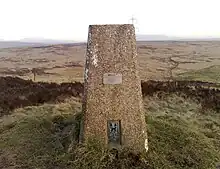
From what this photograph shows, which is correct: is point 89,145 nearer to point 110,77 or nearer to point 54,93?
point 110,77

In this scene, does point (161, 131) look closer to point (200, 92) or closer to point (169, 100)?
point (169, 100)

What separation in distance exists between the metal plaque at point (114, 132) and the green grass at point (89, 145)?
16.5 inches

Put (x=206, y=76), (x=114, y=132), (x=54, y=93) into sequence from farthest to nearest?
(x=206, y=76), (x=54, y=93), (x=114, y=132)

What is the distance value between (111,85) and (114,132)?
1316 millimetres

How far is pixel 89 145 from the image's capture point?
10172 millimetres

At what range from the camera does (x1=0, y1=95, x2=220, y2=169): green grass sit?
10.1 m

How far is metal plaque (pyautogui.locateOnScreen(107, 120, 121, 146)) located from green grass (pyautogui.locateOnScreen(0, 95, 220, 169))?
0.42 m

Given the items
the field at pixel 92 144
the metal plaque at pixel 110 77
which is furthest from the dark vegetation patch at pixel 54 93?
the metal plaque at pixel 110 77

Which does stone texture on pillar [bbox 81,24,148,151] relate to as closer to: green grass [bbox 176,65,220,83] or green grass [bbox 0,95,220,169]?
green grass [bbox 0,95,220,169]

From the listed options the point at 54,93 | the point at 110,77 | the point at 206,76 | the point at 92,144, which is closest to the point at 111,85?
the point at 110,77

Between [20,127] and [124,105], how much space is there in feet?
15.7

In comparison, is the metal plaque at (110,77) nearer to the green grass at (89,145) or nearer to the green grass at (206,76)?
the green grass at (89,145)

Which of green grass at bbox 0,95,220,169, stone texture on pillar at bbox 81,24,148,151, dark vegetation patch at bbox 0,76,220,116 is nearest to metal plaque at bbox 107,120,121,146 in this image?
stone texture on pillar at bbox 81,24,148,151

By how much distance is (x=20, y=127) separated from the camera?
13383 mm
